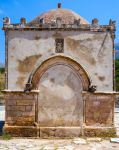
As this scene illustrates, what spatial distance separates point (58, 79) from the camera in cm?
1359

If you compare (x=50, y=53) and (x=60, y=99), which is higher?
(x=50, y=53)

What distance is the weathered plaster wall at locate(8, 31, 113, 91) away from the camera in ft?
44.6

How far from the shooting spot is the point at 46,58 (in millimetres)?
13539

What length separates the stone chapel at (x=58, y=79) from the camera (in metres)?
13.5

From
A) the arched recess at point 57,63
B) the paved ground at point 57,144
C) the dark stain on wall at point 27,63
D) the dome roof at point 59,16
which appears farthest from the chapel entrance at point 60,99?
the dome roof at point 59,16

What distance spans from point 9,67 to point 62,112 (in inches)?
108

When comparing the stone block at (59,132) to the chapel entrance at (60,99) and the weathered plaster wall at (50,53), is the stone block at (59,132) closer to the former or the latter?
the chapel entrance at (60,99)

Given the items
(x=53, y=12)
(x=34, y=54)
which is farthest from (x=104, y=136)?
(x=53, y=12)

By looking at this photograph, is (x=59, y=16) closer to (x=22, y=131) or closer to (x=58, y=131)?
(x=58, y=131)

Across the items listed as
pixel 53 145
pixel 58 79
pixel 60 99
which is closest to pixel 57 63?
pixel 58 79

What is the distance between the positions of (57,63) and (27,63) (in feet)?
3.87

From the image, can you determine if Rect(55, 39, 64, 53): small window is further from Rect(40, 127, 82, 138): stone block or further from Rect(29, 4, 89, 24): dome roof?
Rect(40, 127, 82, 138): stone block

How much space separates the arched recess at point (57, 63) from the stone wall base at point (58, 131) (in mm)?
1611

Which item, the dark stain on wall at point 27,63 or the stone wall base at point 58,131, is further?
the dark stain on wall at point 27,63
